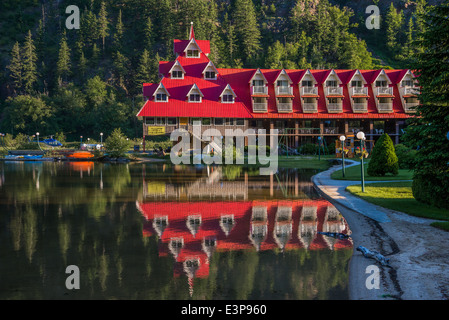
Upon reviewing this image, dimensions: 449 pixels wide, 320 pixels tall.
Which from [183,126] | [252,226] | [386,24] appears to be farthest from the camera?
[386,24]

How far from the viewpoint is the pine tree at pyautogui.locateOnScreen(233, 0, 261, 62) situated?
113 meters

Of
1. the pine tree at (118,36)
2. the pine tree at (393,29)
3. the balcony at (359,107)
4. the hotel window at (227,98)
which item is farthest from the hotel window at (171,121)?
the pine tree at (393,29)

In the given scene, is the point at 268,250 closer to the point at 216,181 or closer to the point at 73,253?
the point at 73,253

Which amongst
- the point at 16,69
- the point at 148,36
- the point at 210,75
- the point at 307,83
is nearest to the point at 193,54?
the point at 210,75

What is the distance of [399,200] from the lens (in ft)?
64.6

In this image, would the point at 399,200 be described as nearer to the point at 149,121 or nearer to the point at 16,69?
the point at 149,121

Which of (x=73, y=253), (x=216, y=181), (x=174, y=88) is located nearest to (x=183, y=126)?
(x=174, y=88)

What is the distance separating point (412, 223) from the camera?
1486 centimetres

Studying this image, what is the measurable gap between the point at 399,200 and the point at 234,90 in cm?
4811

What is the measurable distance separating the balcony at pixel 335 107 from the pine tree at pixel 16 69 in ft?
279

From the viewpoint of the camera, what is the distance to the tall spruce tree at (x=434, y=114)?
55.7 ft

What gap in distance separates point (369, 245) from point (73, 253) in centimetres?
805

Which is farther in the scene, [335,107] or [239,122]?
[335,107]
